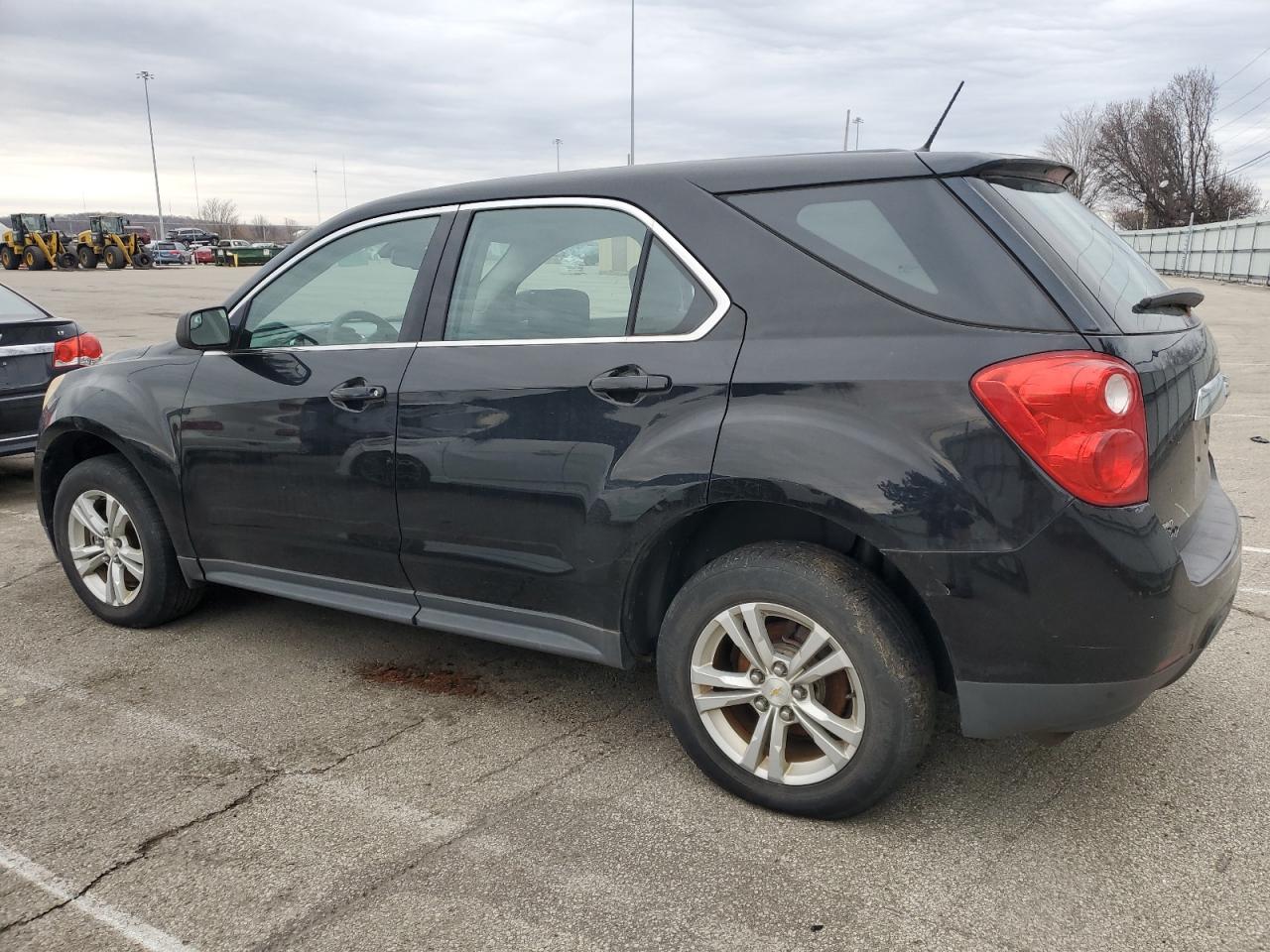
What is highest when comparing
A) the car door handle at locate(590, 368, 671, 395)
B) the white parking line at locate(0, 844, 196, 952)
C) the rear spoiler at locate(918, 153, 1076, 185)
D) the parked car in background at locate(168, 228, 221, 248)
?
the parked car in background at locate(168, 228, 221, 248)

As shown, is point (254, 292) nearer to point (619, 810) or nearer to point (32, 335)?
point (619, 810)

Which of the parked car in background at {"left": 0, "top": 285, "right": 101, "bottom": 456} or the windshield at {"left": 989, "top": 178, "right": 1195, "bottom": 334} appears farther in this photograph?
the parked car in background at {"left": 0, "top": 285, "right": 101, "bottom": 456}

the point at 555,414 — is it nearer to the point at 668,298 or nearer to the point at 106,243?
the point at 668,298

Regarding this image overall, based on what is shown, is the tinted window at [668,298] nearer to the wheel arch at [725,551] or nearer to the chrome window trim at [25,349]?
the wheel arch at [725,551]

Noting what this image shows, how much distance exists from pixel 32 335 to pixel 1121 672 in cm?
658

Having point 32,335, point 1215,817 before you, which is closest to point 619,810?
point 1215,817

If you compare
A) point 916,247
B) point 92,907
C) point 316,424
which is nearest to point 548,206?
point 316,424

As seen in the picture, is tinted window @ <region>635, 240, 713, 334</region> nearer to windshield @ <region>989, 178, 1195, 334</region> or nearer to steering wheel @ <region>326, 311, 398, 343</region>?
windshield @ <region>989, 178, 1195, 334</region>

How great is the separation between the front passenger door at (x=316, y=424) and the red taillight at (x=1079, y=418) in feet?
6.21

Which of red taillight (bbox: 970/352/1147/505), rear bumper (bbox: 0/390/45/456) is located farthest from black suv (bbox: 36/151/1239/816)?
rear bumper (bbox: 0/390/45/456)

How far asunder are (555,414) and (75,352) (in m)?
5.14

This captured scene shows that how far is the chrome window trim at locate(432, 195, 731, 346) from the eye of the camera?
2906 millimetres

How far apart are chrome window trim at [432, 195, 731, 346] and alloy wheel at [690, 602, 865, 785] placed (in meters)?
0.77

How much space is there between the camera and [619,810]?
2.96 meters
